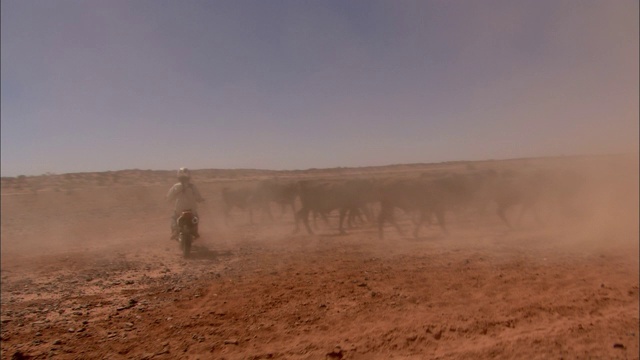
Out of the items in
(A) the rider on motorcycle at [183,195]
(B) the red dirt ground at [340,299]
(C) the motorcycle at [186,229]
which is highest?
(A) the rider on motorcycle at [183,195]

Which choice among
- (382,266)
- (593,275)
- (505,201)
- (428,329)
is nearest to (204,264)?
(382,266)

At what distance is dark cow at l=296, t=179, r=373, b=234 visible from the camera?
14.4 metres

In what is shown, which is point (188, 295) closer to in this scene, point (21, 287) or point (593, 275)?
point (21, 287)

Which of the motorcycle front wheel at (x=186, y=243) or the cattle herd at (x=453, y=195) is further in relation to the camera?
the cattle herd at (x=453, y=195)

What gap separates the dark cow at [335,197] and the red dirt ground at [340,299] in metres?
2.78

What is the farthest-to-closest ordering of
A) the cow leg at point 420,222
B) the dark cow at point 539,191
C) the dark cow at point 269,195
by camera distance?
1. the dark cow at point 269,195
2. the dark cow at point 539,191
3. the cow leg at point 420,222

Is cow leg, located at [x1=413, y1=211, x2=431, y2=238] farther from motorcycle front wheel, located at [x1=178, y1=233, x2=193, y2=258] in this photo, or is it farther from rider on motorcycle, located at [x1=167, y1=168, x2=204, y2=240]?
motorcycle front wheel, located at [x1=178, y1=233, x2=193, y2=258]

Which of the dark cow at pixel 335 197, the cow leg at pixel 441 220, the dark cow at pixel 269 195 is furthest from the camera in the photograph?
the dark cow at pixel 269 195

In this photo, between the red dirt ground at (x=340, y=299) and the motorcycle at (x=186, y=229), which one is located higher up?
the motorcycle at (x=186, y=229)

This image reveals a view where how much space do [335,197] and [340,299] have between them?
8.97 m

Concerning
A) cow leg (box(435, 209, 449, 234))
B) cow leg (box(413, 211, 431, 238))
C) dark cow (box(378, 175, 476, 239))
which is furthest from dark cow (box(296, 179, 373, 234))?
cow leg (box(435, 209, 449, 234))

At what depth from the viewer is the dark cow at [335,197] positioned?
14445mm

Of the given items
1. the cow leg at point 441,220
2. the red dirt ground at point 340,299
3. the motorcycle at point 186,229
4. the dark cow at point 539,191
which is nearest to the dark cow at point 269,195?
the red dirt ground at point 340,299

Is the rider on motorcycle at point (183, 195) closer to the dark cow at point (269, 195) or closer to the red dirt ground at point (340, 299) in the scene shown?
the red dirt ground at point (340, 299)
